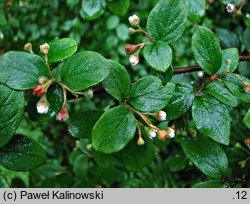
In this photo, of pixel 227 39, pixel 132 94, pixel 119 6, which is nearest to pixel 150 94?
pixel 132 94

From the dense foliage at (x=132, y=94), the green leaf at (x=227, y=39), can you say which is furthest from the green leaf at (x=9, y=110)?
the green leaf at (x=227, y=39)

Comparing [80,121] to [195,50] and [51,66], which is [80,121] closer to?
[51,66]

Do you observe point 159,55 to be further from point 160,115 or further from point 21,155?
point 21,155

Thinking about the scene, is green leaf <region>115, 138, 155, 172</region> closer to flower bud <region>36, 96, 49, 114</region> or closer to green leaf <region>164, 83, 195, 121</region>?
green leaf <region>164, 83, 195, 121</region>

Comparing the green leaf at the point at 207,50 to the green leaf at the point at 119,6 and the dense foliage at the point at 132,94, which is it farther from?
the green leaf at the point at 119,6

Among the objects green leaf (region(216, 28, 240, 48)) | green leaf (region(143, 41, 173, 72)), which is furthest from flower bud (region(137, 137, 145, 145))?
green leaf (region(216, 28, 240, 48))

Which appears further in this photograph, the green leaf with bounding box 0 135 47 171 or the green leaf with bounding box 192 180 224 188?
the green leaf with bounding box 192 180 224 188
